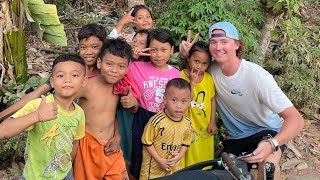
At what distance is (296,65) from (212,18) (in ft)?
4.87

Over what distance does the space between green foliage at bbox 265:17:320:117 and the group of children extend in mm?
2334

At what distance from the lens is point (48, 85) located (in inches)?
123

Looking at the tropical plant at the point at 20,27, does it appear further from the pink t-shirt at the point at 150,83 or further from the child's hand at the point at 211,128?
the child's hand at the point at 211,128

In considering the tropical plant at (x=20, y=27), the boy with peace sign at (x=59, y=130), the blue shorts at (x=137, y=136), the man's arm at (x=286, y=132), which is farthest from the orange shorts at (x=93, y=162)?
the tropical plant at (x=20, y=27)

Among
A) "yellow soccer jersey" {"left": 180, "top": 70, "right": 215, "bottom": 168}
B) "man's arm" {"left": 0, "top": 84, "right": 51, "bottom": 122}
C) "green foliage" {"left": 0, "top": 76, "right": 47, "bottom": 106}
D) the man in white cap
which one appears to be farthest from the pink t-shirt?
"green foliage" {"left": 0, "top": 76, "right": 47, "bottom": 106}

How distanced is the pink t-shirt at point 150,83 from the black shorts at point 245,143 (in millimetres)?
884

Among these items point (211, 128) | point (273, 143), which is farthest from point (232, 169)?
point (211, 128)

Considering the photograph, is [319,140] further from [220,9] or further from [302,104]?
[220,9]

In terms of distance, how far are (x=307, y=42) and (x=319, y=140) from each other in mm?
A: 1747

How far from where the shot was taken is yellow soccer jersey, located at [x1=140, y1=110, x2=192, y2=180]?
331 cm

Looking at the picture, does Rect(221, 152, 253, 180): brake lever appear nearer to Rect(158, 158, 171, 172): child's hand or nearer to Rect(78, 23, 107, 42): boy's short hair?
Rect(158, 158, 171, 172): child's hand

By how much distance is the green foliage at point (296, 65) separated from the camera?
5.59 meters

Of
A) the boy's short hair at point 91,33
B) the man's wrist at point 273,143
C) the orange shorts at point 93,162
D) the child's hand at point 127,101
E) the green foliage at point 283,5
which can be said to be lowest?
the orange shorts at point 93,162

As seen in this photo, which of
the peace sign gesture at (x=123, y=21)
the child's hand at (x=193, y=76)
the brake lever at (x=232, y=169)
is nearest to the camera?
the brake lever at (x=232, y=169)
